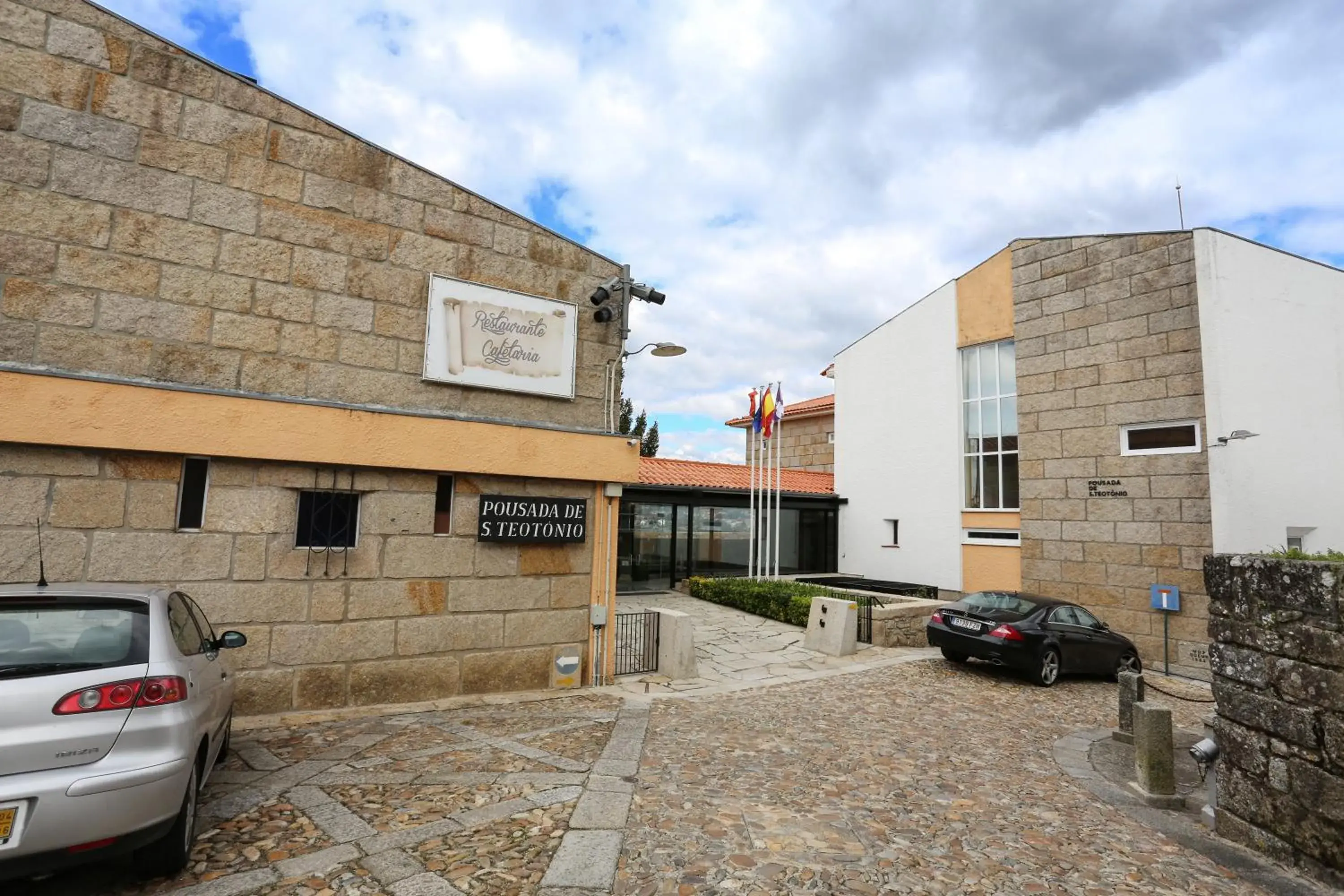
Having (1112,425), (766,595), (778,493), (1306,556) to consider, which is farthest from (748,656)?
(1112,425)

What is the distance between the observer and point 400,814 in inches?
174

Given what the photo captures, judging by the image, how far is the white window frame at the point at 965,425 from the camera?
1598 cm

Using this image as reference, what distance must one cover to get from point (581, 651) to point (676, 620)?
60.2 inches

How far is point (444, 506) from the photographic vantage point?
7.71 meters

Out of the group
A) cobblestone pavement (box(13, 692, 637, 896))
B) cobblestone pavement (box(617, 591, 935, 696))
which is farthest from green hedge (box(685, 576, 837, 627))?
cobblestone pavement (box(13, 692, 637, 896))

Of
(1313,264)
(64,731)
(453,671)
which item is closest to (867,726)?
(453,671)

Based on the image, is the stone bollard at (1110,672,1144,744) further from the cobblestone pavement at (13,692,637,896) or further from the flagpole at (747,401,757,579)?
the flagpole at (747,401,757,579)

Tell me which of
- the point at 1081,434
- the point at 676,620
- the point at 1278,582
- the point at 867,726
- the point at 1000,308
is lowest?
the point at 867,726

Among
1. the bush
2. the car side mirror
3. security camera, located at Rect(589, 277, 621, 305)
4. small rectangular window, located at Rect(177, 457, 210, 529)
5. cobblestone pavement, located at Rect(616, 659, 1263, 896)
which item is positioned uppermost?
security camera, located at Rect(589, 277, 621, 305)

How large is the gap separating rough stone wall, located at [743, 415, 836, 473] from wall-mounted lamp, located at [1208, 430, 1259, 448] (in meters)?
10.6

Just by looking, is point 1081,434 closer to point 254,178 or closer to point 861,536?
point 861,536

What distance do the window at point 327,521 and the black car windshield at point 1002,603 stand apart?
369 inches

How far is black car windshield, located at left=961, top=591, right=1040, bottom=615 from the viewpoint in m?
10.7

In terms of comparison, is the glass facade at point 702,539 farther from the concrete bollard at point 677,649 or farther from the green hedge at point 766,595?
the concrete bollard at point 677,649
